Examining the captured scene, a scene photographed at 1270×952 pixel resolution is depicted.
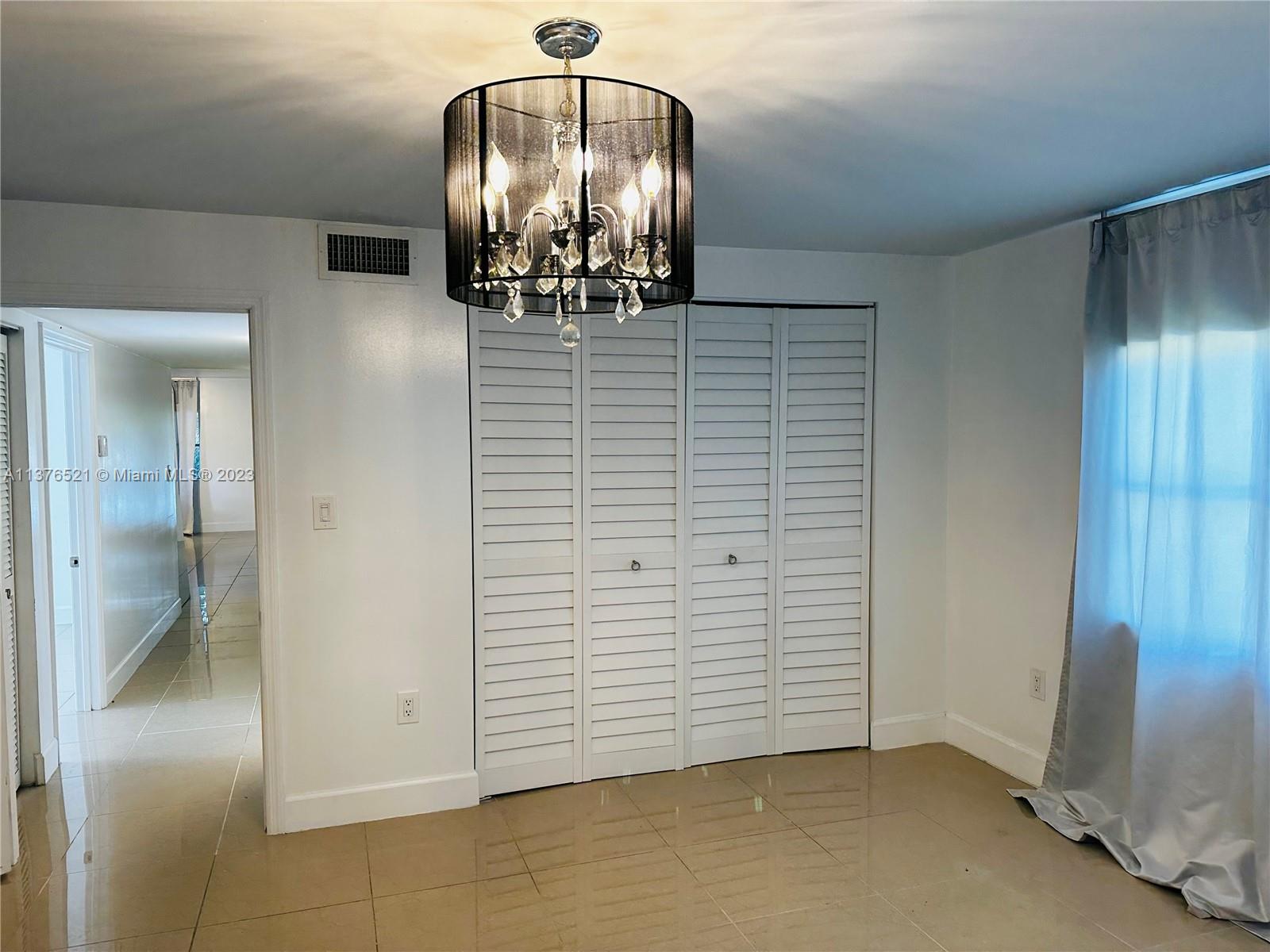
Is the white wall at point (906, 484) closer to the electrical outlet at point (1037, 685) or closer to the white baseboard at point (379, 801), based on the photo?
the electrical outlet at point (1037, 685)

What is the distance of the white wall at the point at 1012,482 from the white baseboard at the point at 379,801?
2.24 meters

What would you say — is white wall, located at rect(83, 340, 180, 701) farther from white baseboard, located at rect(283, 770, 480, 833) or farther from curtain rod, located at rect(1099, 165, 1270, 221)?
curtain rod, located at rect(1099, 165, 1270, 221)

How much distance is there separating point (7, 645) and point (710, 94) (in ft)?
9.82

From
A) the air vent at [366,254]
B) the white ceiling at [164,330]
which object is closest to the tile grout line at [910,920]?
the air vent at [366,254]

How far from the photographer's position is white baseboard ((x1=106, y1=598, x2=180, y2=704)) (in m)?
4.86

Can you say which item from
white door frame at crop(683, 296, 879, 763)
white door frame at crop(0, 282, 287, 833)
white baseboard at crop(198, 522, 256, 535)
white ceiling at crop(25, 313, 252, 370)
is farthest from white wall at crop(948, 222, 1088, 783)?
white baseboard at crop(198, 522, 256, 535)

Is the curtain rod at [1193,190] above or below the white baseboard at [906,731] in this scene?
above

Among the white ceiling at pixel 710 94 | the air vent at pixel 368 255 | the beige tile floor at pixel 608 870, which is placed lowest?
the beige tile floor at pixel 608 870

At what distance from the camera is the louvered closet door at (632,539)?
11.9 feet

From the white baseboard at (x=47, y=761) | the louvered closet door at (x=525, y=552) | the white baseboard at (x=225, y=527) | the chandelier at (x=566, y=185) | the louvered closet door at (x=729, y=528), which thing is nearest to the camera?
the chandelier at (x=566, y=185)

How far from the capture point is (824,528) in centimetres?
395

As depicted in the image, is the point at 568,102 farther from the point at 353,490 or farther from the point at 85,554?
the point at 85,554

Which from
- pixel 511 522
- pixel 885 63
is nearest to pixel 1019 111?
pixel 885 63

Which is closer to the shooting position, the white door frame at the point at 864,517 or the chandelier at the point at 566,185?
the chandelier at the point at 566,185
